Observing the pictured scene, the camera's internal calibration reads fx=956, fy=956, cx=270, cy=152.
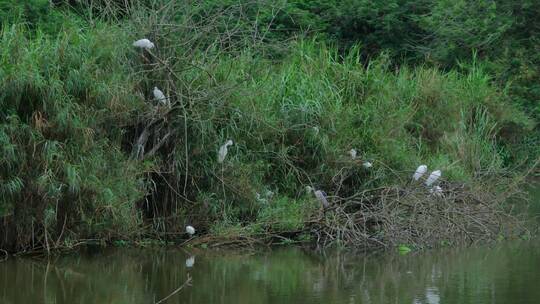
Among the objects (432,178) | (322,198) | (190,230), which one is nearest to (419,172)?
(432,178)

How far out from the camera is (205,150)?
11703 mm

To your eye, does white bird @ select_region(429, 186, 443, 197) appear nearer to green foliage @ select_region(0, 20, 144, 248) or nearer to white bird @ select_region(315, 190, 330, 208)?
white bird @ select_region(315, 190, 330, 208)

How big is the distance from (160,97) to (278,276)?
2.92 meters

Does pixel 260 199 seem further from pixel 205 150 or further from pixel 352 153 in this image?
pixel 352 153

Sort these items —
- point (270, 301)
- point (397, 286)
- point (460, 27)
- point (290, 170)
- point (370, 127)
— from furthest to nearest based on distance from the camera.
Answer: point (460, 27) < point (370, 127) < point (290, 170) < point (397, 286) < point (270, 301)

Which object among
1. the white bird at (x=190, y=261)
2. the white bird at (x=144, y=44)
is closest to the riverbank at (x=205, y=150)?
the white bird at (x=144, y=44)

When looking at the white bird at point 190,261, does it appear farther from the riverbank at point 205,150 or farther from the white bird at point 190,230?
the riverbank at point 205,150

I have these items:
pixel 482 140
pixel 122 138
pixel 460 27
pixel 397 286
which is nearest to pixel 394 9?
pixel 460 27

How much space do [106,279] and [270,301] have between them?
2014 millimetres

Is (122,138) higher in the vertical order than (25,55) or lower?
lower

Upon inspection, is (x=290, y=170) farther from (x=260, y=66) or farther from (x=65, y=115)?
(x=65, y=115)

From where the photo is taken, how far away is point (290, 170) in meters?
12.7

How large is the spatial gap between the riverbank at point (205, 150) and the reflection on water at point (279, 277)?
490 mm

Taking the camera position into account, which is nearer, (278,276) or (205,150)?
(278,276)
